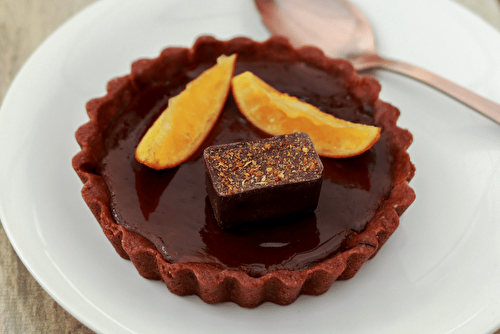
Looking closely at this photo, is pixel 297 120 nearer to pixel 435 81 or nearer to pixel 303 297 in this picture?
pixel 303 297

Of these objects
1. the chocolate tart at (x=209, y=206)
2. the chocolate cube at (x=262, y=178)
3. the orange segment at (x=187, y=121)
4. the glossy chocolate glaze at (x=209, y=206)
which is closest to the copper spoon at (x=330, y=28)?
the chocolate tart at (x=209, y=206)

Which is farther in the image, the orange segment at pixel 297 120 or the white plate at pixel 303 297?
the orange segment at pixel 297 120

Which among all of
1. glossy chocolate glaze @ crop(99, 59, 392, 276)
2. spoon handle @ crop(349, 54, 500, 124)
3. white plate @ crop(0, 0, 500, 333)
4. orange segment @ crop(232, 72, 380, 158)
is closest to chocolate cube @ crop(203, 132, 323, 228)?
glossy chocolate glaze @ crop(99, 59, 392, 276)

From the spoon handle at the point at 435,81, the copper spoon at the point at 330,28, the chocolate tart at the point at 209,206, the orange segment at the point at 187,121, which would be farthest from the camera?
the copper spoon at the point at 330,28

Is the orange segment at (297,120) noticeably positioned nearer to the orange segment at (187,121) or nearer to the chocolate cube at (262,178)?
the orange segment at (187,121)

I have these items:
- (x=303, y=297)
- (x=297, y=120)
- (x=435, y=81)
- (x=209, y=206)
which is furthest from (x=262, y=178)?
(x=435, y=81)

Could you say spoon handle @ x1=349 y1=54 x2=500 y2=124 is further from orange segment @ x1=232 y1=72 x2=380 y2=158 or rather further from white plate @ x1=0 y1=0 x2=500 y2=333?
orange segment @ x1=232 y1=72 x2=380 y2=158
